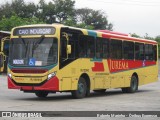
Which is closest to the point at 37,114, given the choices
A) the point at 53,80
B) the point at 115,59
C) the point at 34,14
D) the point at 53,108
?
the point at 53,108

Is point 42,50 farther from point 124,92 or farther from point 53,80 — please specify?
point 124,92

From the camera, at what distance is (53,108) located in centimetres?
1453

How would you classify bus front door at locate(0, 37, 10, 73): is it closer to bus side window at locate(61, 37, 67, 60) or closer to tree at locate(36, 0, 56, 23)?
bus side window at locate(61, 37, 67, 60)

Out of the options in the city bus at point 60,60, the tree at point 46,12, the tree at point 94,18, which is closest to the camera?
the city bus at point 60,60

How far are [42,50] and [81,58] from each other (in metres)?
2.14

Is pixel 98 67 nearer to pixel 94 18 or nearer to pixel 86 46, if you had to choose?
pixel 86 46

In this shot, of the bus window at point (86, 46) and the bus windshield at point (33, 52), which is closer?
the bus windshield at point (33, 52)

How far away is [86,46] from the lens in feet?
63.6

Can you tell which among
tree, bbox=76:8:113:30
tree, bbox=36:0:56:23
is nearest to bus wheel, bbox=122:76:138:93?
tree, bbox=36:0:56:23

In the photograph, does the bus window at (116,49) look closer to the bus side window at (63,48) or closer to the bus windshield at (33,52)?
the bus side window at (63,48)

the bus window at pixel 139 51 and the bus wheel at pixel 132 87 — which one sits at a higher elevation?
the bus window at pixel 139 51

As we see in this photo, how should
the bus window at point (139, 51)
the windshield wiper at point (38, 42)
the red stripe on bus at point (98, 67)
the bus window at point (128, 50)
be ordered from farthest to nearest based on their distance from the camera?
the bus window at point (139, 51) → the bus window at point (128, 50) → the red stripe on bus at point (98, 67) → the windshield wiper at point (38, 42)

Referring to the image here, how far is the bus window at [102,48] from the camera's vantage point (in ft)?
67.2

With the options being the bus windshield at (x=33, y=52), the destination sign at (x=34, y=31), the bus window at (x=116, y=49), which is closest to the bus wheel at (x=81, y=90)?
the bus windshield at (x=33, y=52)
